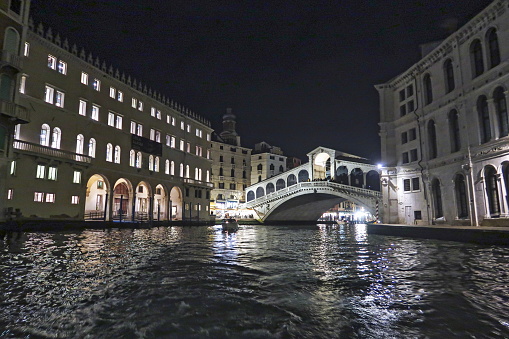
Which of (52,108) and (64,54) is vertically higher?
(64,54)

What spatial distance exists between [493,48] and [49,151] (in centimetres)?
3229

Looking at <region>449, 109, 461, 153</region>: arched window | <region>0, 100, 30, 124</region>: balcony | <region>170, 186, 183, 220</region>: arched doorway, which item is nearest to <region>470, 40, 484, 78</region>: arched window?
<region>449, 109, 461, 153</region>: arched window

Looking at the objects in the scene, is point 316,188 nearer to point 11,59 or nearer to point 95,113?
point 95,113

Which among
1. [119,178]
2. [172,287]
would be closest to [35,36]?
[119,178]

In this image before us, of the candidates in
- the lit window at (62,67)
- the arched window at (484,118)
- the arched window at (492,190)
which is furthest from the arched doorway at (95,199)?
the arched window at (484,118)

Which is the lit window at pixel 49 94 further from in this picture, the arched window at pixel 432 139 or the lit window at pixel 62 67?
the arched window at pixel 432 139

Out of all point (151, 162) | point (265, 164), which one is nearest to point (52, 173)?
point (151, 162)

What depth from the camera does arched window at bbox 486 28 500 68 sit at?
19266 millimetres

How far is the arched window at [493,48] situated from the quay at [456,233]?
Answer: 33.3ft

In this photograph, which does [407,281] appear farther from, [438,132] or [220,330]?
[438,132]

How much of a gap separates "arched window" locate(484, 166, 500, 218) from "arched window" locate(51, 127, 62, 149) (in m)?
31.9

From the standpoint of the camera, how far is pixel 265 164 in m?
70.6

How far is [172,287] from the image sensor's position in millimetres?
5918

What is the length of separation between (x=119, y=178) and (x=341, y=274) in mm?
30094
